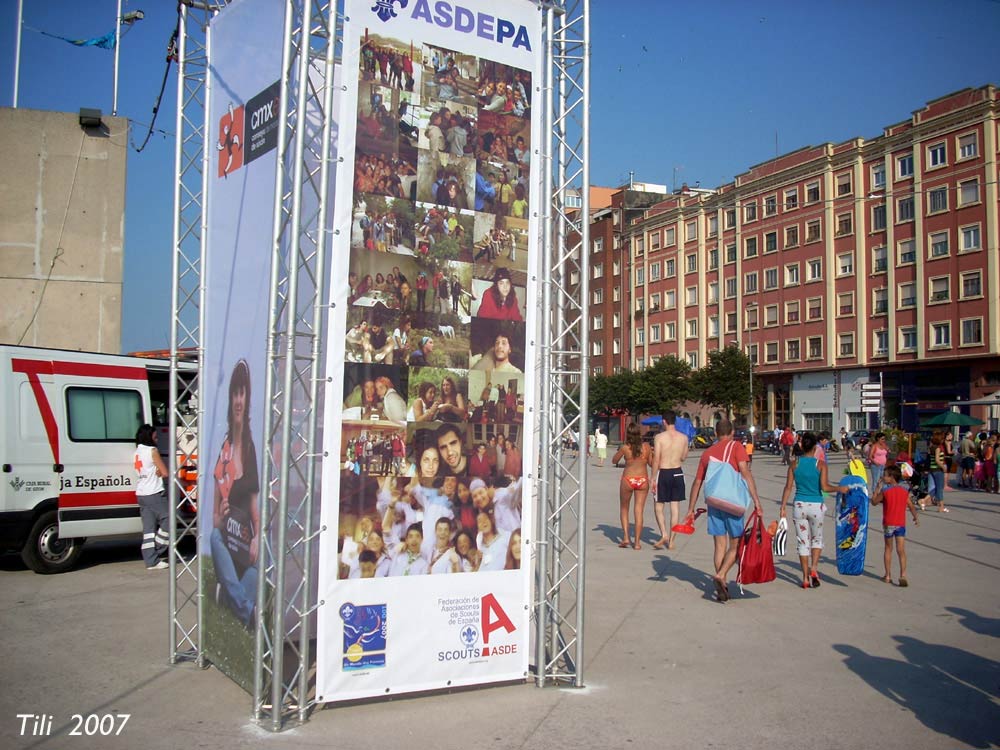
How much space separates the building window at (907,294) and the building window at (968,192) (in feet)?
18.7

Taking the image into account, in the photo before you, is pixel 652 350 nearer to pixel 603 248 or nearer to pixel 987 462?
pixel 603 248

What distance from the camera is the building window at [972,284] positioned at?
49.3 meters

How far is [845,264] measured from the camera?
58.3 meters

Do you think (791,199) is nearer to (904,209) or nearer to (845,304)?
(845,304)

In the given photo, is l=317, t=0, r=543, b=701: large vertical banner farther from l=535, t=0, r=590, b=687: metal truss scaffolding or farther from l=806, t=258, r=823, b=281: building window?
l=806, t=258, r=823, b=281: building window

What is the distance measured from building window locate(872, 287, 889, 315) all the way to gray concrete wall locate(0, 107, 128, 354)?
47623 millimetres

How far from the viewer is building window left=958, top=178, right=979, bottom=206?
4938 cm

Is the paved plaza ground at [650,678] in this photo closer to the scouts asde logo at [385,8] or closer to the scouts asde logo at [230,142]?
the scouts asde logo at [230,142]

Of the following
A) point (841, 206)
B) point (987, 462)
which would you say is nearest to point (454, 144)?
point (987, 462)

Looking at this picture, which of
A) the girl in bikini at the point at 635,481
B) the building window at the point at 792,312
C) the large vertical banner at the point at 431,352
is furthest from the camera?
the building window at the point at 792,312

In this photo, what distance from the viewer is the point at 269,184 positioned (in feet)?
19.5

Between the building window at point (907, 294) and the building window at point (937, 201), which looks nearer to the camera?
the building window at point (937, 201)

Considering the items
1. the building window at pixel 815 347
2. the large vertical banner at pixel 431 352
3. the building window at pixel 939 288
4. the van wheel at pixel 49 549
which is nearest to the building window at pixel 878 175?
the building window at pixel 939 288

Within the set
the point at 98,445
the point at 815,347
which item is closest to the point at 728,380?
the point at 815,347
